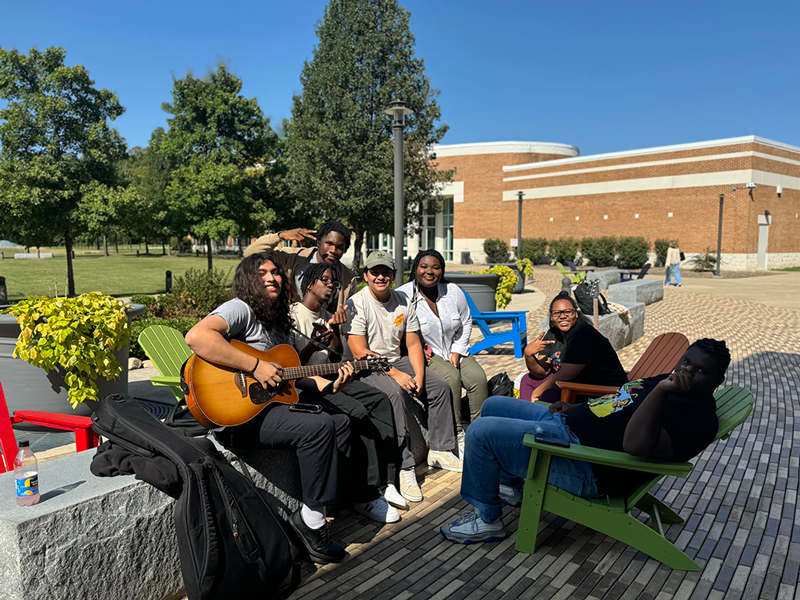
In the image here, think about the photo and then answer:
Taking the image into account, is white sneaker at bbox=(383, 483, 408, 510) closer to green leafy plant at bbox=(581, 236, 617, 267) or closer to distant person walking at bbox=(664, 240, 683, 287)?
distant person walking at bbox=(664, 240, 683, 287)

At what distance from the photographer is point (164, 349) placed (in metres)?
4.51

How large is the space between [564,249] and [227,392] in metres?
36.4

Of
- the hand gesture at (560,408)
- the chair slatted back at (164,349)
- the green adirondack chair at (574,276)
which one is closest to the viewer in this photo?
the hand gesture at (560,408)

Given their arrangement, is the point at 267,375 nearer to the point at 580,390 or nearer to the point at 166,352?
the point at 166,352

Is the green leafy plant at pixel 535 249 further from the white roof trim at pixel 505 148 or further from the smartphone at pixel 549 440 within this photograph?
the smartphone at pixel 549 440

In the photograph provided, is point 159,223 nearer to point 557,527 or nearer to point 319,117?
point 319,117

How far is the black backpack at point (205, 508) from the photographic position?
7.64ft

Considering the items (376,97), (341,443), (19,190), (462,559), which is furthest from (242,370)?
(376,97)

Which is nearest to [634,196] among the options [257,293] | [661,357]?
[661,357]

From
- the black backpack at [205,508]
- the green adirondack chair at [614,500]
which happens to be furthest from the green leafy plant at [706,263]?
the black backpack at [205,508]

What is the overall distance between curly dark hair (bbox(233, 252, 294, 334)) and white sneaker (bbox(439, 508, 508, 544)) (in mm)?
1563

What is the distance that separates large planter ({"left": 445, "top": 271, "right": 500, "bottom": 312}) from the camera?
11414mm

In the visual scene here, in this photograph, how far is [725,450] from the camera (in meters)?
4.66

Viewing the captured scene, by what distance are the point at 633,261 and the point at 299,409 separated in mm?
34074
